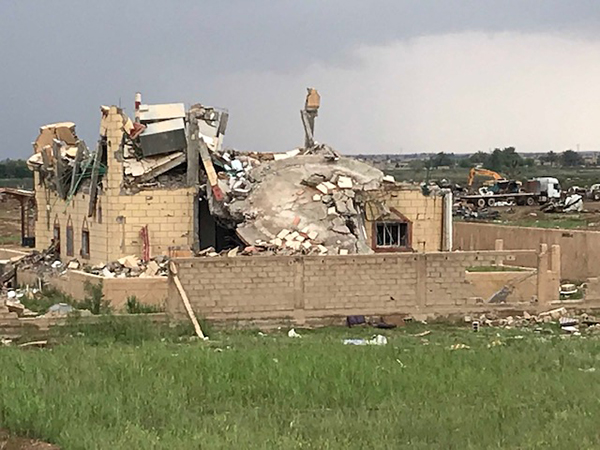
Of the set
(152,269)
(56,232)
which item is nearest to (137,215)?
(152,269)

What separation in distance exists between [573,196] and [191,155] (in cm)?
3590

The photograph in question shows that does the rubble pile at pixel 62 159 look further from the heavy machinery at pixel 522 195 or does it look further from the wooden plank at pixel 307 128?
the heavy machinery at pixel 522 195

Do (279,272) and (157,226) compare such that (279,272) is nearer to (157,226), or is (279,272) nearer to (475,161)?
(157,226)

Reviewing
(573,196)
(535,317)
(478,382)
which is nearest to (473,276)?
(535,317)

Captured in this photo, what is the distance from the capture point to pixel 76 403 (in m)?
11.2

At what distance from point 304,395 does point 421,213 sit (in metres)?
15.4

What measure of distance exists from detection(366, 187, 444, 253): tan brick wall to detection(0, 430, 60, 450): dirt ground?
17725 millimetres

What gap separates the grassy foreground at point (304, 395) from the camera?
394 inches

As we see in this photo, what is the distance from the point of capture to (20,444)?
9.73 meters

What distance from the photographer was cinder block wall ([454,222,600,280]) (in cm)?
2730

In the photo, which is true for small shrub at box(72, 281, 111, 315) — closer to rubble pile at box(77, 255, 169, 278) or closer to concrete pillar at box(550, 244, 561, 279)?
rubble pile at box(77, 255, 169, 278)

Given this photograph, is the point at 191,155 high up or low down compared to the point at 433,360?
up

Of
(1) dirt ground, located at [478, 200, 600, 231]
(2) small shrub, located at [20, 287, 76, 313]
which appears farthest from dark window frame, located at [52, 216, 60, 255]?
(1) dirt ground, located at [478, 200, 600, 231]

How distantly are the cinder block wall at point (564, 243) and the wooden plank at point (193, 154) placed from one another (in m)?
8.64
